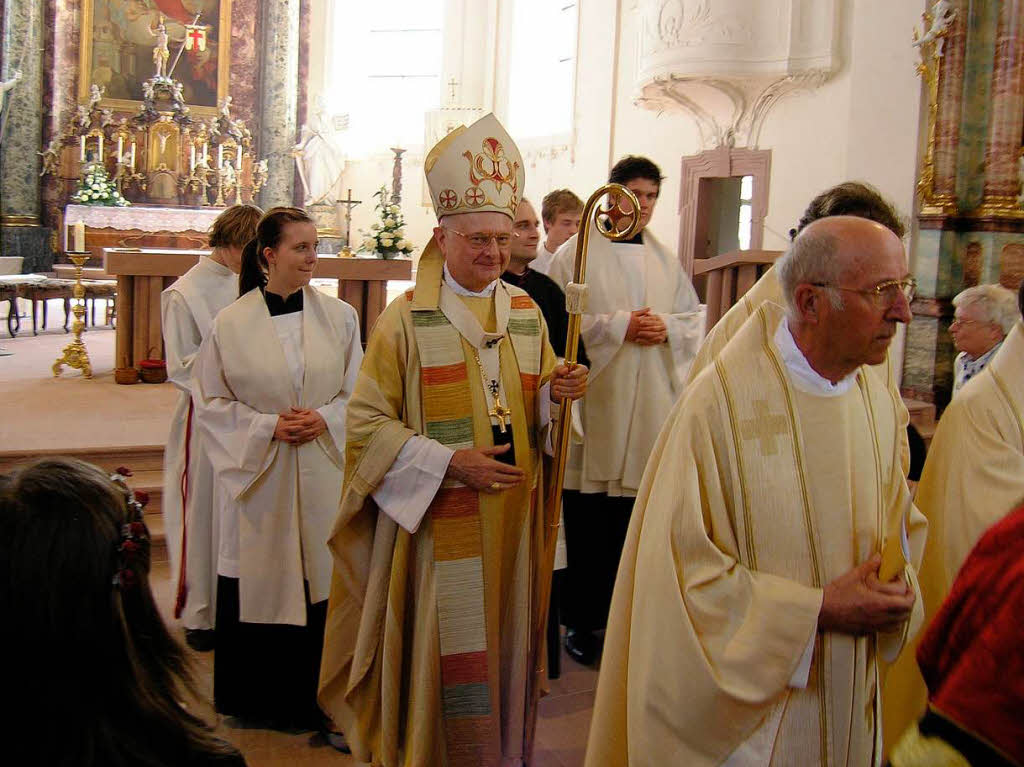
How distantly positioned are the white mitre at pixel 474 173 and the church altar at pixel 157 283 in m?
4.49

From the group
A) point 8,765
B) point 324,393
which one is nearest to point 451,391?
point 324,393

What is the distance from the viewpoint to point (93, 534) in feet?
4.06

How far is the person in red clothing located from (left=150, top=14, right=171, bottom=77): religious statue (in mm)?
17714

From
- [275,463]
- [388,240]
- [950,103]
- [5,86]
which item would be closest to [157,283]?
[388,240]

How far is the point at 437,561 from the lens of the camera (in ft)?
9.27

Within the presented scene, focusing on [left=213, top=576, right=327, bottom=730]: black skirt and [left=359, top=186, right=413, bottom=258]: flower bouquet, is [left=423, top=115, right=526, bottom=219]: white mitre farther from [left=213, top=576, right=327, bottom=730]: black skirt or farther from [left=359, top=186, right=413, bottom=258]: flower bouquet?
[left=359, top=186, right=413, bottom=258]: flower bouquet

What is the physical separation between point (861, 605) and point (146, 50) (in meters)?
17.6

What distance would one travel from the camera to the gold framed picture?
16.5 metres

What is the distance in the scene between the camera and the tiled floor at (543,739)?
3.30 metres

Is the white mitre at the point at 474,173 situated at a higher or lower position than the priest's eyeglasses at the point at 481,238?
higher

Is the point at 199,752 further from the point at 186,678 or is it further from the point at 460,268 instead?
the point at 460,268

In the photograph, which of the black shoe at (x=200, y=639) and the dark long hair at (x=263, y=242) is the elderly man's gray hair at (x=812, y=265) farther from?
the black shoe at (x=200, y=639)

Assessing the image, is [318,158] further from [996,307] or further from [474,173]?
[474,173]

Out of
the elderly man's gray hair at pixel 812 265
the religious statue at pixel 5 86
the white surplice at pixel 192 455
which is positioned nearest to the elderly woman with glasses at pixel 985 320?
the elderly man's gray hair at pixel 812 265
